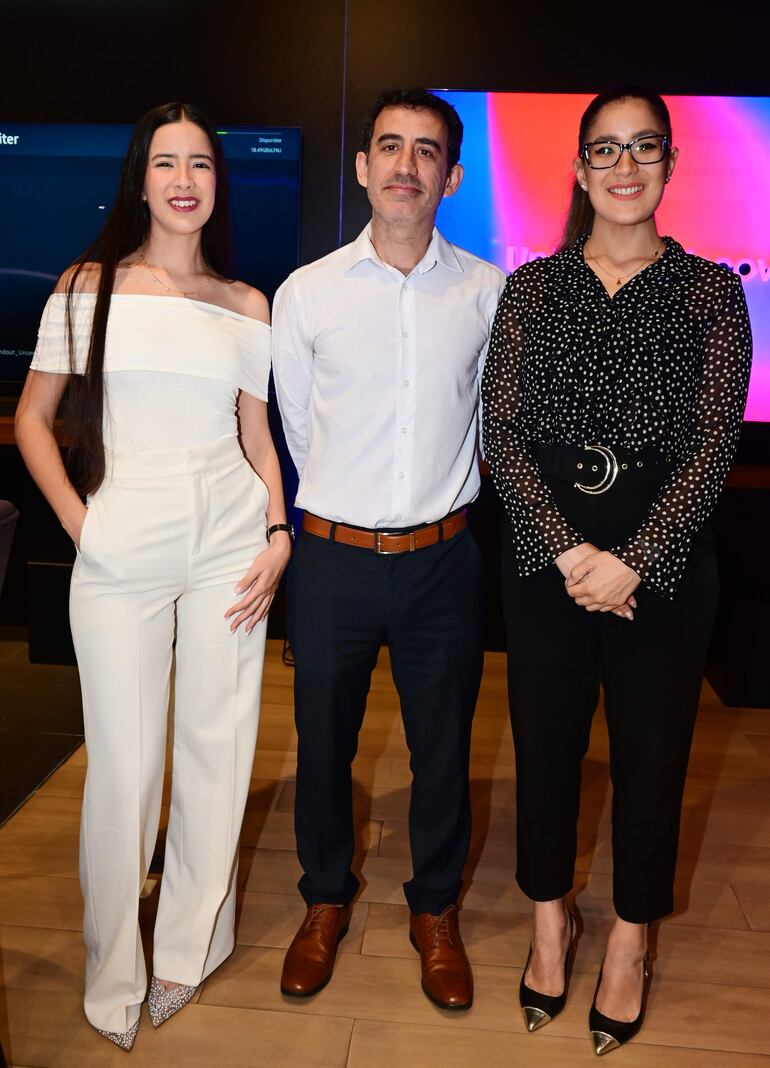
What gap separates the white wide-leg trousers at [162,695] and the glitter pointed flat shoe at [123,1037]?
12 millimetres

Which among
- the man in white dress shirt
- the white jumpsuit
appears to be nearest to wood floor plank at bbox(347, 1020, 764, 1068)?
the man in white dress shirt

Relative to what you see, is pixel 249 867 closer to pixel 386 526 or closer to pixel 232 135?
pixel 386 526

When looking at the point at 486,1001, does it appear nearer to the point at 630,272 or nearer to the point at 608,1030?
the point at 608,1030

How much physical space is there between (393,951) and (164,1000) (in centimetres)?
57

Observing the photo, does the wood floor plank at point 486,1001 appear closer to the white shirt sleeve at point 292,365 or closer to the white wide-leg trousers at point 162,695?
the white wide-leg trousers at point 162,695

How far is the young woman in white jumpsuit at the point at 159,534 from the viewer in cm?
201

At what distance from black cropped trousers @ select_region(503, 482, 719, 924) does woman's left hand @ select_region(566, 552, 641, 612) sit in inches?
3.0

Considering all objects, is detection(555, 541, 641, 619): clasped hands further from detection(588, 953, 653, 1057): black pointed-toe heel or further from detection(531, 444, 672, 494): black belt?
detection(588, 953, 653, 1057): black pointed-toe heel

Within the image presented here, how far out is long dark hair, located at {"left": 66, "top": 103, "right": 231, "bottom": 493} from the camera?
1.98m

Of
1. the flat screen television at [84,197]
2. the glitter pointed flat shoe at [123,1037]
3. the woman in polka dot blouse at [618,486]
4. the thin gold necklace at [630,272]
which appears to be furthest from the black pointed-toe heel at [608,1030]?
the flat screen television at [84,197]

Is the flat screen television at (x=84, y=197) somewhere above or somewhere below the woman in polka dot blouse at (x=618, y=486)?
above

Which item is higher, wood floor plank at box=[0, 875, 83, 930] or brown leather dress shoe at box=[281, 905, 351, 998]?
brown leather dress shoe at box=[281, 905, 351, 998]

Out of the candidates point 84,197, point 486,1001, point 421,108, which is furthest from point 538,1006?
point 84,197

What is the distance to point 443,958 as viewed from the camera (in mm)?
2338
